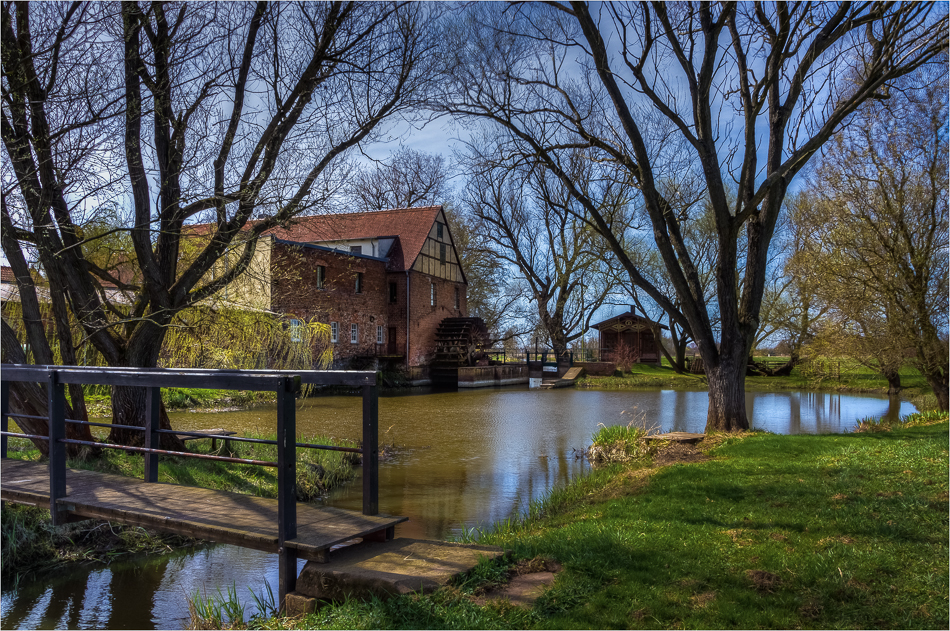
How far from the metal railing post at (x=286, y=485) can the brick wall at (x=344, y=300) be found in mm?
20639

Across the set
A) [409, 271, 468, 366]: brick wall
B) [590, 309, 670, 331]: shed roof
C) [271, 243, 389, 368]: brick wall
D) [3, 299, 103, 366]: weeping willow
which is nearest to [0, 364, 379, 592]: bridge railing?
[3, 299, 103, 366]: weeping willow

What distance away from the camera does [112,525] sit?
7.11 m

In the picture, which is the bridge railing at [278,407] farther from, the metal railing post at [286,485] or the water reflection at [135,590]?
the water reflection at [135,590]

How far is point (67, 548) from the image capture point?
6664 mm

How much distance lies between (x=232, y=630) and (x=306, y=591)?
51 cm

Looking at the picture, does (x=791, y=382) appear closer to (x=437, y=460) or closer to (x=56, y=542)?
(x=437, y=460)

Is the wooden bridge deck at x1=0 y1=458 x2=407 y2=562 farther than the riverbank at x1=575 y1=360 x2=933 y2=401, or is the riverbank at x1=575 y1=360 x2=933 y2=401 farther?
the riverbank at x1=575 y1=360 x2=933 y2=401

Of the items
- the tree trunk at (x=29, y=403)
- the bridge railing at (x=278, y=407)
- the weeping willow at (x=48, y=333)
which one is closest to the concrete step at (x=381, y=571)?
the bridge railing at (x=278, y=407)

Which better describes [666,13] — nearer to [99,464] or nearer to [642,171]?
[642,171]

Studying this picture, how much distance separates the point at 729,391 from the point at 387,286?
24.4 meters

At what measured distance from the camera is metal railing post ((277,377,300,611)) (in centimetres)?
431

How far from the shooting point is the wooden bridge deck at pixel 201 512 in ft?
14.8

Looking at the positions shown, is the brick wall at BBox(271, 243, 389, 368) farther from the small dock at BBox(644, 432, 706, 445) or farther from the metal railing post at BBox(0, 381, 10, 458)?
the metal railing post at BBox(0, 381, 10, 458)

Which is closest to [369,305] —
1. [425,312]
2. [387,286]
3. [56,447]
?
[387,286]
